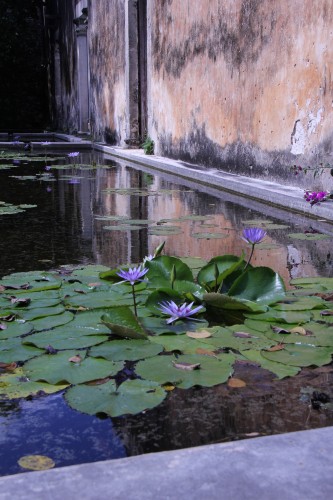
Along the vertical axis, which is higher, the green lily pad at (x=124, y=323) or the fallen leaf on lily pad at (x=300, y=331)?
the green lily pad at (x=124, y=323)

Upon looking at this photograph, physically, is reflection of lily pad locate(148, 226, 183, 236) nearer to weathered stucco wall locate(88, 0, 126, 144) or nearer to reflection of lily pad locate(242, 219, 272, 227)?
reflection of lily pad locate(242, 219, 272, 227)

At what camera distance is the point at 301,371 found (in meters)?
1.52

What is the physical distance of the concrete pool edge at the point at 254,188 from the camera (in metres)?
3.93

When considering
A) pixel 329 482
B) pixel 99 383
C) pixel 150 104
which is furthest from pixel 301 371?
pixel 150 104

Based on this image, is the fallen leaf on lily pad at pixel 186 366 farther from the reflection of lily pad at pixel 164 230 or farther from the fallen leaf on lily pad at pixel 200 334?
the reflection of lily pad at pixel 164 230

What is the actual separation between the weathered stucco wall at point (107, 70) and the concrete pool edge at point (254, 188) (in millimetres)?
3271

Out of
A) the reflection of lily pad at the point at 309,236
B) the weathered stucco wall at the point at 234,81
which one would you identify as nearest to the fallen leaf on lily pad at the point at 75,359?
the reflection of lily pad at the point at 309,236

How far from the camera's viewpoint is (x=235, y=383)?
4.75ft

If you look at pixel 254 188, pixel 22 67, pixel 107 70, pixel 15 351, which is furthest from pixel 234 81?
pixel 22 67

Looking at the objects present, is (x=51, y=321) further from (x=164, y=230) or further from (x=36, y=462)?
(x=164, y=230)

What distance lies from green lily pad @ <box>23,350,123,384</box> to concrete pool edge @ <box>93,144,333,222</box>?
2455 millimetres

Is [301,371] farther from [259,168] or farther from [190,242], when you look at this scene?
[259,168]

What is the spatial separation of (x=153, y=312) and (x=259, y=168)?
11.6 feet

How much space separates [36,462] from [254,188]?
3830mm
